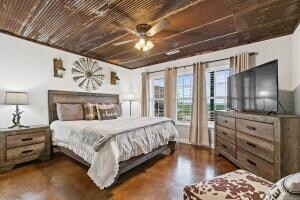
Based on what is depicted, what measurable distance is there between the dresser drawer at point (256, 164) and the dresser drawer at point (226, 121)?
43 cm

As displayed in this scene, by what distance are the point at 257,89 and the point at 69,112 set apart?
3.70 m

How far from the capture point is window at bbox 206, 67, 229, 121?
419cm

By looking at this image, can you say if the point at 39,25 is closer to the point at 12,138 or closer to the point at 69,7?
the point at 69,7

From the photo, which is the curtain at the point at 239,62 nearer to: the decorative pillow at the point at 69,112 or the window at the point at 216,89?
the window at the point at 216,89

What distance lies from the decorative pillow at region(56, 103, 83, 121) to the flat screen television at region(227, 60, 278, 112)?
11.2 ft

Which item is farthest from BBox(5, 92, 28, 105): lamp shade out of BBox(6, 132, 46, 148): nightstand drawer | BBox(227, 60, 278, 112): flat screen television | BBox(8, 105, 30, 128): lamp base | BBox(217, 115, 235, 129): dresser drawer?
BBox(227, 60, 278, 112): flat screen television

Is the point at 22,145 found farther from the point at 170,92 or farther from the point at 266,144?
the point at 266,144

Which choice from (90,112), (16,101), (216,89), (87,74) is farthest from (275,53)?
(16,101)

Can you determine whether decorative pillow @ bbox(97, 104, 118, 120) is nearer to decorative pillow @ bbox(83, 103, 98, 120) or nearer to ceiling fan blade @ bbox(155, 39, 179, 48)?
decorative pillow @ bbox(83, 103, 98, 120)

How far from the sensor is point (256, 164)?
7.55 feet

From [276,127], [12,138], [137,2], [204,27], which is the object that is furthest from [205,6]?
[12,138]

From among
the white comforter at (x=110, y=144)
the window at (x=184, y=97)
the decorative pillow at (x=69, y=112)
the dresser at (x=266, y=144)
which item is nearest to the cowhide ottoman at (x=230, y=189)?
the dresser at (x=266, y=144)

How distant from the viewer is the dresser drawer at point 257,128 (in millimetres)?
2057

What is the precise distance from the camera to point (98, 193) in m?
2.08
